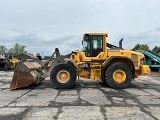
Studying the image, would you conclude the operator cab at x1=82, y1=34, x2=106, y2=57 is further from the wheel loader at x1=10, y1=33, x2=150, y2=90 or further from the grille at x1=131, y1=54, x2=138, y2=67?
the grille at x1=131, y1=54, x2=138, y2=67

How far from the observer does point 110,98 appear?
10.2 metres

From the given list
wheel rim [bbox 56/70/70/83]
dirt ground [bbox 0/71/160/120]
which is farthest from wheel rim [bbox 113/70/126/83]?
dirt ground [bbox 0/71/160/120]

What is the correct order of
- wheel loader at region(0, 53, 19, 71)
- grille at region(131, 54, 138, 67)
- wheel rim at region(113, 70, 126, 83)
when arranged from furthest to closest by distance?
wheel loader at region(0, 53, 19, 71), grille at region(131, 54, 138, 67), wheel rim at region(113, 70, 126, 83)

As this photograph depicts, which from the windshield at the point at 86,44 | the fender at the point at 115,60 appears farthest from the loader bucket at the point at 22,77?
the fender at the point at 115,60

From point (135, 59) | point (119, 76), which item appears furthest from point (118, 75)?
point (135, 59)

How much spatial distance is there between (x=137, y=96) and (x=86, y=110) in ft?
10.8

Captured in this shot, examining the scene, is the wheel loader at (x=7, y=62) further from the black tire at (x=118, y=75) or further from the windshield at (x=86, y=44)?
the black tire at (x=118, y=75)

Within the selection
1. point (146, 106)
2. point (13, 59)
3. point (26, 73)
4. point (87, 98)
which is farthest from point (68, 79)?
point (13, 59)

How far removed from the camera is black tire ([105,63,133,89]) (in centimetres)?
1315

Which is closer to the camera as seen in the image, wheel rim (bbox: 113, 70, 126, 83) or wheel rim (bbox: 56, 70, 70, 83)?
wheel rim (bbox: 56, 70, 70, 83)

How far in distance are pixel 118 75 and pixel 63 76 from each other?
8.24ft

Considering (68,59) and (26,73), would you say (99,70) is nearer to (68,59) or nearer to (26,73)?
(68,59)

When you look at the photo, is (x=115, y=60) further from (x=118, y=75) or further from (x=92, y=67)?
(x=92, y=67)

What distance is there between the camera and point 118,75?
43.6 ft
